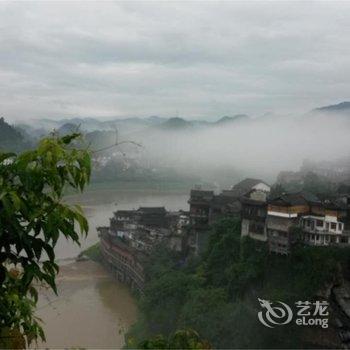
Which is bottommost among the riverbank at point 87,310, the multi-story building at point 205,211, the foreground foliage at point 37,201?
the riverbank at point 87,310

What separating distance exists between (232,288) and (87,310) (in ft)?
11.6

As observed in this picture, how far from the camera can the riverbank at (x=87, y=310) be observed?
946cm

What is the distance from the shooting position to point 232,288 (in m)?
9.65

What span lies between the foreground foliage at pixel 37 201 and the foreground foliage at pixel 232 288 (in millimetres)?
7267

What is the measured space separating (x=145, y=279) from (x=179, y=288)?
193cm

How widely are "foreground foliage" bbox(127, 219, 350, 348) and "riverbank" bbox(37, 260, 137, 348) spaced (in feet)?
2.09

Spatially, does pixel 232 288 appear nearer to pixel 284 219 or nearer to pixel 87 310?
pixel 284 219

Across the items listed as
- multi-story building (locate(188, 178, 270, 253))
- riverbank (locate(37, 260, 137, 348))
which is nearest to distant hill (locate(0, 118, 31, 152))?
riverbank (locate(37, 260, 137, 348))

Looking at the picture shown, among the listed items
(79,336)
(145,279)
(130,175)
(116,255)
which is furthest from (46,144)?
(130,175)

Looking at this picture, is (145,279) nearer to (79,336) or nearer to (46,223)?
(79,336)

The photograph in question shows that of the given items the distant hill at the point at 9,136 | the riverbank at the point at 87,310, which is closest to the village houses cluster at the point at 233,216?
the riverbank at the point at 87,310

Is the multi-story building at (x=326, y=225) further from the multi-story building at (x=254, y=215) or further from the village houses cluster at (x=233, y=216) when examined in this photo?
the multi-story building at (x=254, y=215)

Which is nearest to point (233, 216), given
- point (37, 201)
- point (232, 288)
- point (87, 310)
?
point (232, 288)

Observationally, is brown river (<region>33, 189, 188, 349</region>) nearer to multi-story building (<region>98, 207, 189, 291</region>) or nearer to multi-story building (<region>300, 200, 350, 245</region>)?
multi-story building (<region>98, 207, 189, 291</region>)
